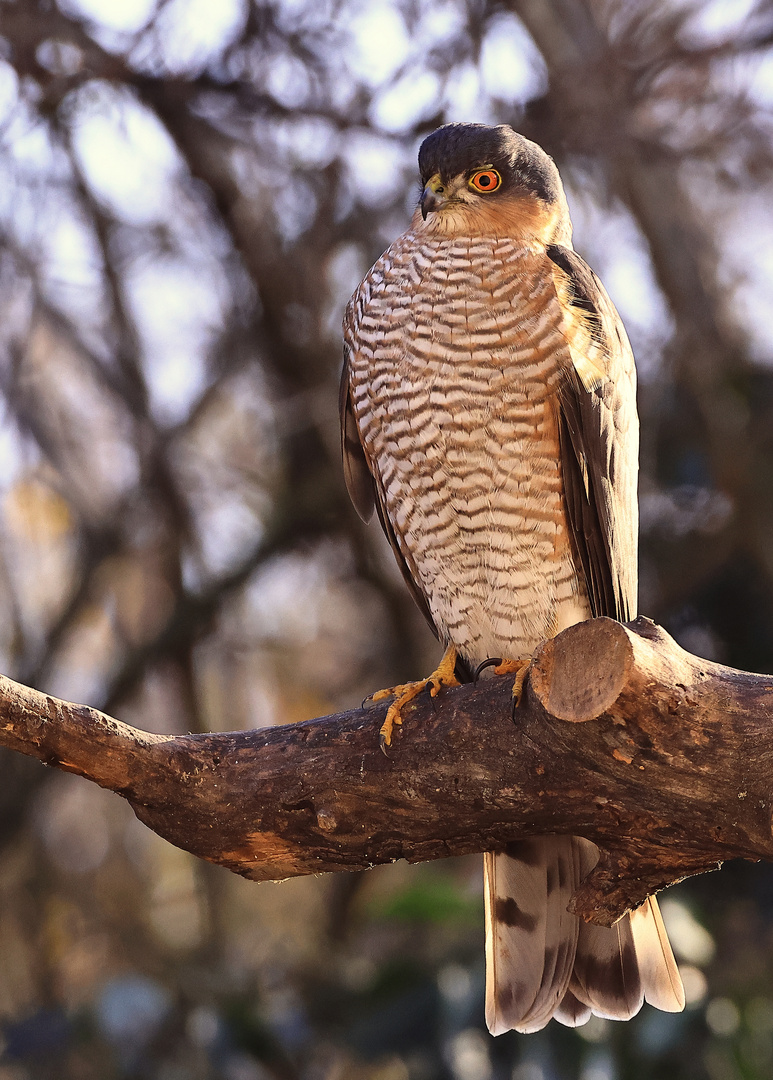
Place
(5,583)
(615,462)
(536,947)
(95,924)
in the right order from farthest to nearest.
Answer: (95,924) → (5,583) → (615,462) → (536,947)

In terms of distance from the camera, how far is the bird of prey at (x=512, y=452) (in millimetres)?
2926

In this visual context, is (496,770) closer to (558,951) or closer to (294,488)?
(558,951)

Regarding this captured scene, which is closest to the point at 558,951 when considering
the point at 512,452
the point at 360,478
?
the point at 512,452

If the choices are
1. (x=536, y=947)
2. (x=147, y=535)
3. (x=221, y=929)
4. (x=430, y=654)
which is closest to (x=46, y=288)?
(x=147, y=535)

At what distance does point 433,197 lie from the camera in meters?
3.24

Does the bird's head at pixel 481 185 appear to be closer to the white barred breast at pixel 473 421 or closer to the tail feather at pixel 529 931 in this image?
the white barred breast at pixel 473 421

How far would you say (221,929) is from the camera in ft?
20.5

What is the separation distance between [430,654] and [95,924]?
9.07 ft

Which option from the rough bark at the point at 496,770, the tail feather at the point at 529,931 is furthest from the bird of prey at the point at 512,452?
the rough bark at the point at 496,770

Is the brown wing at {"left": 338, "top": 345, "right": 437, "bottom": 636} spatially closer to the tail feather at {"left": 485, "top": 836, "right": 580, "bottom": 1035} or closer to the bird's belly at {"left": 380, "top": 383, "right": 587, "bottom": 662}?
the bird's belly at {"left": 380, "top": 383, "right": 587, "bottom": 662}

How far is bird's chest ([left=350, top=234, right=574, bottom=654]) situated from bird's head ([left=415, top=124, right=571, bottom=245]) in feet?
0.36

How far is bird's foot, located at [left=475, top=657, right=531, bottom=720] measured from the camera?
8.25 feet

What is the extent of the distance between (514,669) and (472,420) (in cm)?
65

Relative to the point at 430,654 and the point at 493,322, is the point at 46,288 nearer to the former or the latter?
the point at 430,654
